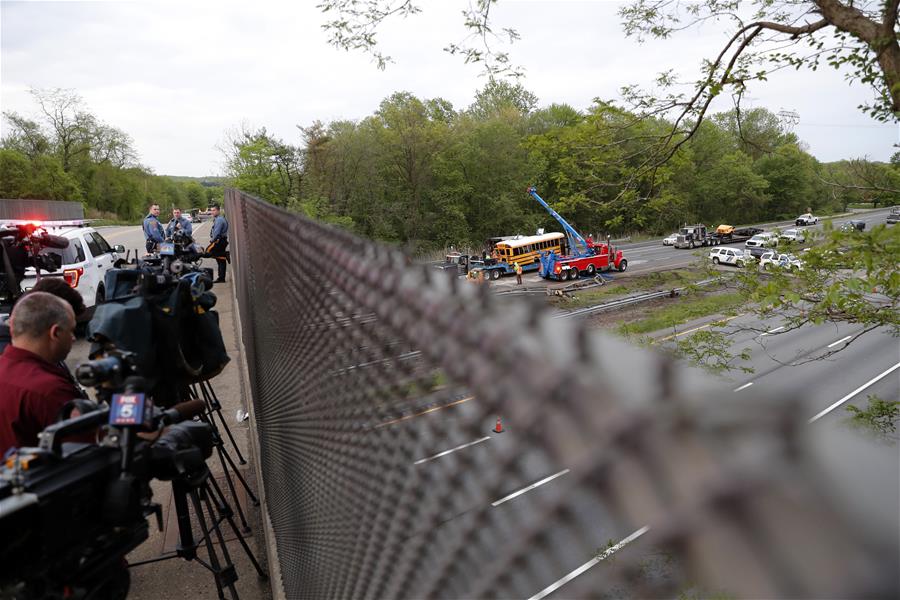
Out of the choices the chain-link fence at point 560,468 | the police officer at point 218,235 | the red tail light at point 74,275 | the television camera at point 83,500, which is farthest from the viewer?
the police officer at point 218,235

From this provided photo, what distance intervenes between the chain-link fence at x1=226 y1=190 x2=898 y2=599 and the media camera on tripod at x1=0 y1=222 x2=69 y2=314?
9188 mm

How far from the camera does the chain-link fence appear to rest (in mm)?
331

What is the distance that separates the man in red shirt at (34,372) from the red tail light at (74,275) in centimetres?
867

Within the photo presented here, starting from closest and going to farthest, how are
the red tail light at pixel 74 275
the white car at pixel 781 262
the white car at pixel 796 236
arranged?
the white car at pixel 796 236 → the white car at pixel 781 262 → the red tail light at pixel 74 275

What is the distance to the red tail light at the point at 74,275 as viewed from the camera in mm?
10312

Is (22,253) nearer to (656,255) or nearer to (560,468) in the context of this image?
(560,468)

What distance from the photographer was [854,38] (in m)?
7.23

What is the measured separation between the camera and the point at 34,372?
113 inches

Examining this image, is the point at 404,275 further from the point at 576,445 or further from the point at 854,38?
the point at 854,38

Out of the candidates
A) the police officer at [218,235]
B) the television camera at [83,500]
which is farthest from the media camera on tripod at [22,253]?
the television camera at [83,500]

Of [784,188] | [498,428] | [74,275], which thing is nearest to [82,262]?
[74,275]

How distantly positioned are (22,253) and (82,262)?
1800mm

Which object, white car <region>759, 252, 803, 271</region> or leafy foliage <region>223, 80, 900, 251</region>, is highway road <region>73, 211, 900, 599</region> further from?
leafy foliage <region>223, 80, 900, 251</region>

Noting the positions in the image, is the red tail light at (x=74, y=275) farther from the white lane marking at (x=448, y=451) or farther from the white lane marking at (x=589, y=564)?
the white lane marking at (x=589, y=564)
